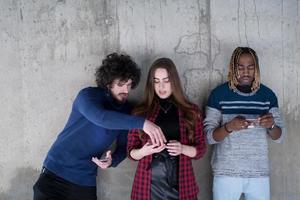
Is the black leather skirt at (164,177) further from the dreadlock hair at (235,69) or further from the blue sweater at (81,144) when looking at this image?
the dreadlock hair at (235,69)

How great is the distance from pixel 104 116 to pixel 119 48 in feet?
3.39

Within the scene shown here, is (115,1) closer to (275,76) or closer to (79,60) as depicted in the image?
(79,60)

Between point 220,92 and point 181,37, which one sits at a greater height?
point 181,37

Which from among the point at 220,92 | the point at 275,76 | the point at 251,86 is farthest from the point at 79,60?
the point at 275,76

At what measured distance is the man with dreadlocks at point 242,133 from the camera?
2949 millimetres

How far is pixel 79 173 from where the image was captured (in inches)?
116

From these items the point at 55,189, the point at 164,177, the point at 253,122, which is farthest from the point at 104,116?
the point at 253,122

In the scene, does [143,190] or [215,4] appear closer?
[143,190]

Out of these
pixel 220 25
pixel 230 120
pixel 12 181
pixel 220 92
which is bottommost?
pixel 12 181

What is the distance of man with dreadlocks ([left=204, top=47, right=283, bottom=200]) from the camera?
2949mm

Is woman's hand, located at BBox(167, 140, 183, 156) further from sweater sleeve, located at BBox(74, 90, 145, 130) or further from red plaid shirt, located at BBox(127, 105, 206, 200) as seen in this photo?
sweater sleeve, located at BBox(74, 90, 145, 130)

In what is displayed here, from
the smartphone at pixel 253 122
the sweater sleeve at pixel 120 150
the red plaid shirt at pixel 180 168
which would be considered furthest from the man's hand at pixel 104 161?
the smartphone at pixel 253 122

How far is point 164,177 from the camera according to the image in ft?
8.76

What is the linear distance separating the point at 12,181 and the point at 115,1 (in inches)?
80.2
